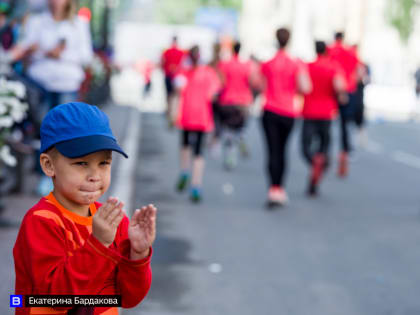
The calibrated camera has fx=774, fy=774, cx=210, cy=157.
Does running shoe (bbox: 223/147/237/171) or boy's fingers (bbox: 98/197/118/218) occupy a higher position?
boy's fingers (bbox: 98/197/118/218)

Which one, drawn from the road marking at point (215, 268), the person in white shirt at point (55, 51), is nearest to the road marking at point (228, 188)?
the person in white shirt at point (55, 51)

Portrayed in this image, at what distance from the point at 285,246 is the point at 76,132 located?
512 centimetres

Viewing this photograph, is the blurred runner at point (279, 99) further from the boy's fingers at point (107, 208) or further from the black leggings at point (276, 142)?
the boy's fingers at point (107, 208)

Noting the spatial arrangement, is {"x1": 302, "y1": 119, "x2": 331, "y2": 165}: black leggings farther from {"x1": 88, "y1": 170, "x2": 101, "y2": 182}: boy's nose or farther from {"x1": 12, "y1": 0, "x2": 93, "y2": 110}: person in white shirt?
{"x1": 88, "y1": 170, "x2": 101, "y2": 182}: boy's nose

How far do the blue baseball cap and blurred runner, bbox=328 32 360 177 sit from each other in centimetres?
1018

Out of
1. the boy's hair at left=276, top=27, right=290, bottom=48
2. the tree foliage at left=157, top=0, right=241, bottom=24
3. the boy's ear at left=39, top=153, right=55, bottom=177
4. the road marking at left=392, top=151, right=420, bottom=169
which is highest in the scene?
the tree foliage at left=157, top=0, right=241, bottom=24

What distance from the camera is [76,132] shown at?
237 cm

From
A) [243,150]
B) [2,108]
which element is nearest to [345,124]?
[243,150]

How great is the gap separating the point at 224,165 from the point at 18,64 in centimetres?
592

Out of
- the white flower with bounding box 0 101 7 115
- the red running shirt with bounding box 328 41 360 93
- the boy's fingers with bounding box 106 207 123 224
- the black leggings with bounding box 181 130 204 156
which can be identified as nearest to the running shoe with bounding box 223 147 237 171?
the red running shirt with bounding box 328 41 360 93

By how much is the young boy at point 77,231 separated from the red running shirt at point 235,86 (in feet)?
35.8

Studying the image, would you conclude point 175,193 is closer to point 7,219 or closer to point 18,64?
point 18,64

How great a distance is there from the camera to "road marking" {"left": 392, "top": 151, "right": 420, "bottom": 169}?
1492 centimetres

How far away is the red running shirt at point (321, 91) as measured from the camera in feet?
34.5
